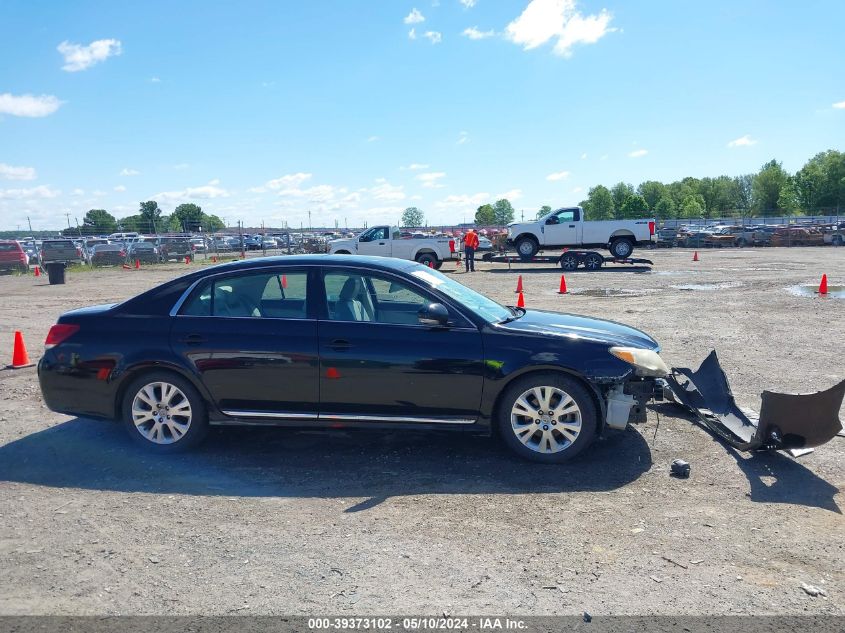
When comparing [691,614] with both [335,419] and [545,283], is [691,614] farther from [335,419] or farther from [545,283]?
[545,283]

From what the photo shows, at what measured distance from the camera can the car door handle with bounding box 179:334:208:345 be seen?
5.31 metres

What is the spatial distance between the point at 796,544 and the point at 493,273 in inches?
887

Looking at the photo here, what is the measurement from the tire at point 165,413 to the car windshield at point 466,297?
6.89 feet

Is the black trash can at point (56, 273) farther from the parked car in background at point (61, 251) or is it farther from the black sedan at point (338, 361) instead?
the black sedan at point (338, 361)

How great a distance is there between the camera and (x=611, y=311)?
1376 centimetres

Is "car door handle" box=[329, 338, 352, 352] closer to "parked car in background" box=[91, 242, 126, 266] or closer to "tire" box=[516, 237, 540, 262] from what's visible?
"tire" box=[516, 237, 540, 262]

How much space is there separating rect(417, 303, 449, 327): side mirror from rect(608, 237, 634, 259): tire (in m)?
23.5

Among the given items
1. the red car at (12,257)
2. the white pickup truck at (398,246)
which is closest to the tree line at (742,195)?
the white pickup truck at (398,246)

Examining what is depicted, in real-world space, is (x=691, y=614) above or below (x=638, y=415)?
below

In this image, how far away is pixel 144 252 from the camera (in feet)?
122

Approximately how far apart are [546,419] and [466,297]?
129cm

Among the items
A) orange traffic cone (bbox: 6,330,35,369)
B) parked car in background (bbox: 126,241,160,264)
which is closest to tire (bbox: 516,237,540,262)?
parked car in background (bbox: 126,241,160,264)

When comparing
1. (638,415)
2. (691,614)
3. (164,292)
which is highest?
(164,292)

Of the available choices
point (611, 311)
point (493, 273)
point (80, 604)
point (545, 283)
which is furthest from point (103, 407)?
point (493, 273)
